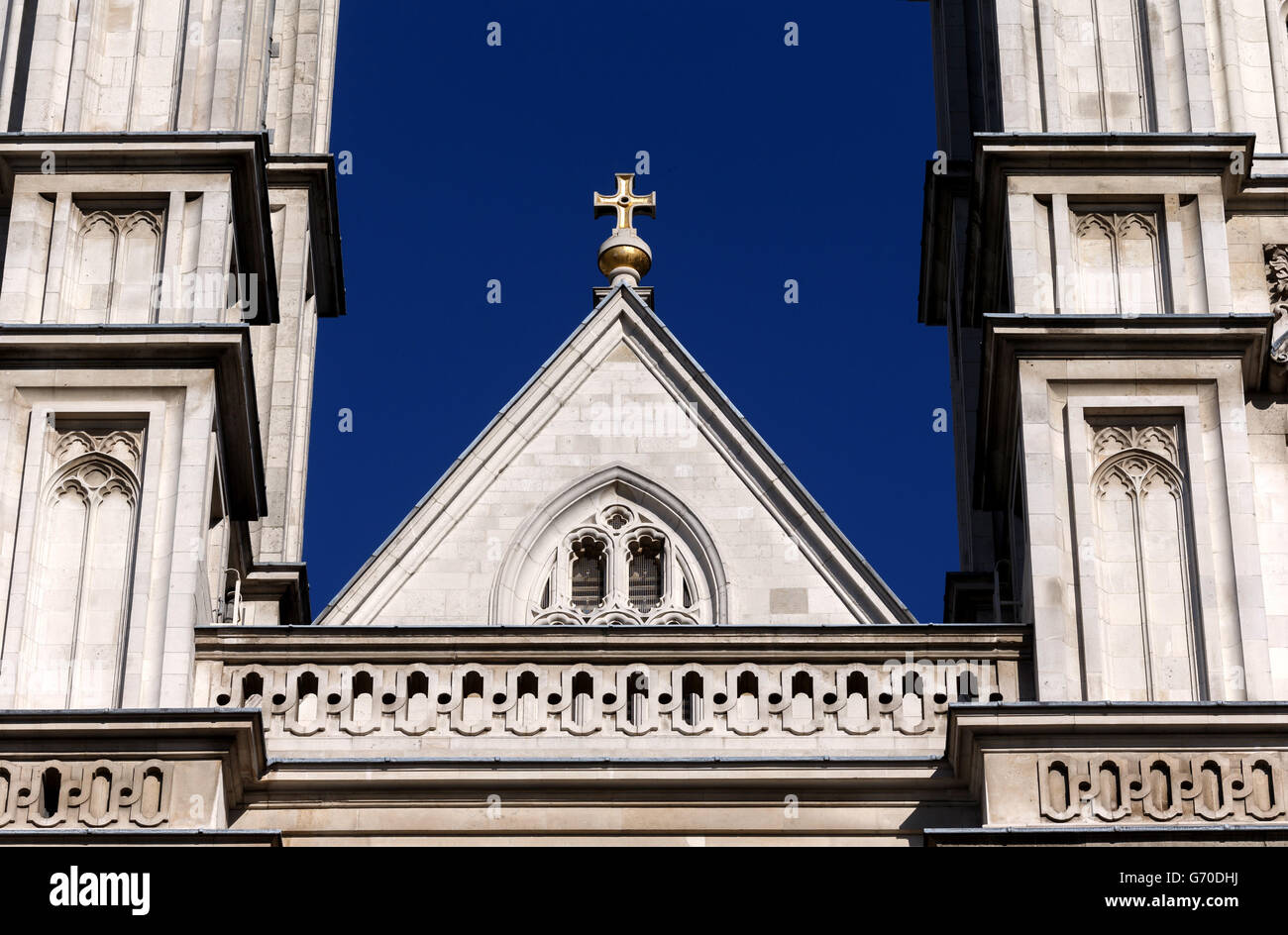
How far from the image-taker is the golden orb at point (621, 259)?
2941 centimetres

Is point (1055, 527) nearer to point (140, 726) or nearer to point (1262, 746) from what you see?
point (1262, 746)

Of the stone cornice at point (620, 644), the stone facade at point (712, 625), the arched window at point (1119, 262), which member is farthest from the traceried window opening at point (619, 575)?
the arched window at point (1119, 262)

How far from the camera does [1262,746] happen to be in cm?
1884

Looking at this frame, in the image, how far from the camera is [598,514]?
2559cm

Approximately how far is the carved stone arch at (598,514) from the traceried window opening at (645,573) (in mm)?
160

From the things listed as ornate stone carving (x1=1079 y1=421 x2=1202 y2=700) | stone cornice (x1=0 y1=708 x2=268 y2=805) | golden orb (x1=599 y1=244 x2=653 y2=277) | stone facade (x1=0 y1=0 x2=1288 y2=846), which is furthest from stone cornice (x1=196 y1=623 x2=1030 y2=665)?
golden orb (x1=599 y1=244 x2=653 y2=277)

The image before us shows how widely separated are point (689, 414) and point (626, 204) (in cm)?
419

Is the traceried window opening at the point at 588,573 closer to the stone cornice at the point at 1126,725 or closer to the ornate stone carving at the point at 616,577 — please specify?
the ornate stone carving at the point at 616,577

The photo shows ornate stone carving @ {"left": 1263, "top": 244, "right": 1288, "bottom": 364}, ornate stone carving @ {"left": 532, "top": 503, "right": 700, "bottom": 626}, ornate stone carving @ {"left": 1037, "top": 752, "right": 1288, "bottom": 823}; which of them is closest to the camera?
ornate stone carving @ {"left": 1037, "top": 752, "right": 1288, "bottom": 823}

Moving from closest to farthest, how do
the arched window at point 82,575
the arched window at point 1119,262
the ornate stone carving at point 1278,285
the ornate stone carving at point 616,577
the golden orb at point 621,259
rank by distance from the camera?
the arched window at point 82,575 → the arched window at point 1119,262 → the ornate stone carving at point 1278,285 → the ornate stone carving at point 616,577 → the golden orb at point 621,259

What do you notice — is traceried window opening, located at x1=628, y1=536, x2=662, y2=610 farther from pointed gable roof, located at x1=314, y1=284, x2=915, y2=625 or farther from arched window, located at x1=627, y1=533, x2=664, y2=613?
pointed gable roof, located at x1=314, y1=284, x2=915, y2=625

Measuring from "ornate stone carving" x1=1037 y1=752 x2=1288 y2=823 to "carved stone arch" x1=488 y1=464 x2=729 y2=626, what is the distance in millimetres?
6277

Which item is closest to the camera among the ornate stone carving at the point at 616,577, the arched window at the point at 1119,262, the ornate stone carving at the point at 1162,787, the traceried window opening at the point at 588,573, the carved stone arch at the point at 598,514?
the ornate stone carving at the point at 1162,787

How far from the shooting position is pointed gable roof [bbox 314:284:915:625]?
24938mm
